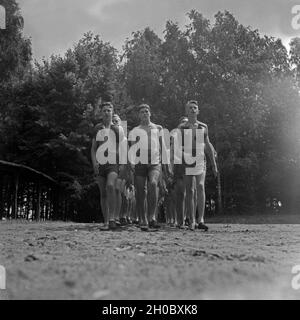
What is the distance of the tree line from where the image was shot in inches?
1000

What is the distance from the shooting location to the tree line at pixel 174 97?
25.4 meters

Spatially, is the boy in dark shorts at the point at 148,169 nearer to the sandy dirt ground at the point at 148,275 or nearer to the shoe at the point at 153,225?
the shoe at the point at 153,225

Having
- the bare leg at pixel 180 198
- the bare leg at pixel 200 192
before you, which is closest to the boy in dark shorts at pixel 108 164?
the bare leg at pixel 200 192

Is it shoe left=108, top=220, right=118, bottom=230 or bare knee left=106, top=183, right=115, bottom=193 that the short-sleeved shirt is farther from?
shoe left=108, top=220, right=118, bottom=230

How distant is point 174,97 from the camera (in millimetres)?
33219

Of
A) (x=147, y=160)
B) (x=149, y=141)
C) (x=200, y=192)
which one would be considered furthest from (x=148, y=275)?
(x=200, y=192)

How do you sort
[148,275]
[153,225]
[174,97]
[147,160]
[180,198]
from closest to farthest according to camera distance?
[148,275] → [147,160] → [153,225] → [180,198] → [174,97]

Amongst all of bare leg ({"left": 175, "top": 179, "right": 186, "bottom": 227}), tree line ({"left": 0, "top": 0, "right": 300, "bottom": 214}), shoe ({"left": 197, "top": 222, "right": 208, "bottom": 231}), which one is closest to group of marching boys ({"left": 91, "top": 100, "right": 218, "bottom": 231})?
shoe ({"left": 197, "top": 222, "right": 208, "bottom": 231})

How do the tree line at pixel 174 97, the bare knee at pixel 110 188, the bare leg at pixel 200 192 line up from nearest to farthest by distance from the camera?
the bare knee at pixel 110 188 → the bare leg at pixel 200 192 → the tree line at pixel 174 97

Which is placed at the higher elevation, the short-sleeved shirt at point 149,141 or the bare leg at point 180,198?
the short-sleeved shirt at point 149,141

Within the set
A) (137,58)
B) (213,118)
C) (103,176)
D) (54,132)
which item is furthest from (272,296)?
(137,58)

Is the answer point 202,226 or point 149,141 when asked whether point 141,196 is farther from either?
point 202,226

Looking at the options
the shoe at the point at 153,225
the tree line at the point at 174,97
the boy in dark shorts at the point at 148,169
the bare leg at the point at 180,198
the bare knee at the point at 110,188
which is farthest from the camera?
the tree line at the point at 174,97

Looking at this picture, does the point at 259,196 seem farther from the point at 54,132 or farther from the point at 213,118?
the point at 54,132
